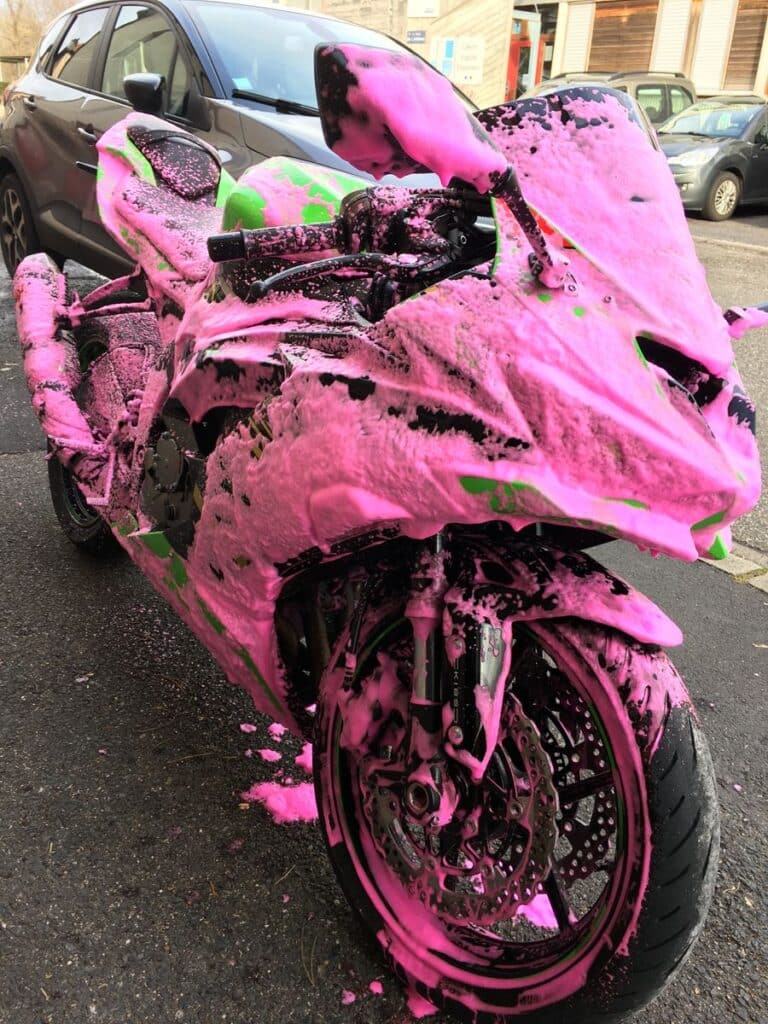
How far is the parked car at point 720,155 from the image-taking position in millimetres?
12414

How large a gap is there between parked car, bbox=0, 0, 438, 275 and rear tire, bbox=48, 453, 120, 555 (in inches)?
82.7

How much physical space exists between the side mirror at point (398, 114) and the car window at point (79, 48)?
5.61 metres

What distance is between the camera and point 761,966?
187 cm

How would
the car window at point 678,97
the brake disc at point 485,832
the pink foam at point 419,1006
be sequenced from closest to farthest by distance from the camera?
the brake disc at point 485,832
the pink foam at point 419,1006
the car window at point 678,97

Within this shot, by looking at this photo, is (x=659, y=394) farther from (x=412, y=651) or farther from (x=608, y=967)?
(x=608, y=967)

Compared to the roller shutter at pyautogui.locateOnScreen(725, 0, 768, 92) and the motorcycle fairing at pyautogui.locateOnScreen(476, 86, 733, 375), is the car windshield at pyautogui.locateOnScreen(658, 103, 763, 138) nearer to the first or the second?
the motorcycle fairing at pyautogui.locateOnScreen(476, 86, 733, 375)

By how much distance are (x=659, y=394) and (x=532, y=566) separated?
0.38 meters

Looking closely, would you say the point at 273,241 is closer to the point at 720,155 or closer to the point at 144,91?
the point at 144,91

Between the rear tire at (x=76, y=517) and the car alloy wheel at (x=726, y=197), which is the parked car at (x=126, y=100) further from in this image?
the car alloy wheel at (x=726, y=197)

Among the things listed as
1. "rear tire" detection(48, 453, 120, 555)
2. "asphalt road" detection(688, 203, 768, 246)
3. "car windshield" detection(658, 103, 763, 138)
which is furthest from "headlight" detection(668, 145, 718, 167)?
"rear tire" detection(48, 453, 120, 555)

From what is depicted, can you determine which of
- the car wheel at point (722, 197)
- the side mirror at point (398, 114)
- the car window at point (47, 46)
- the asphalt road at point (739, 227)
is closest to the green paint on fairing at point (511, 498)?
the side mirror at point (398, 114)

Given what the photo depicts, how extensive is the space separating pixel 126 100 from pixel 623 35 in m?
26.8

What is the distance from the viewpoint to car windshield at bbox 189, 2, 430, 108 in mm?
4973

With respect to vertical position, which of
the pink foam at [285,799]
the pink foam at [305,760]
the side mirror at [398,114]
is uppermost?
the side mirror at [398,114]
